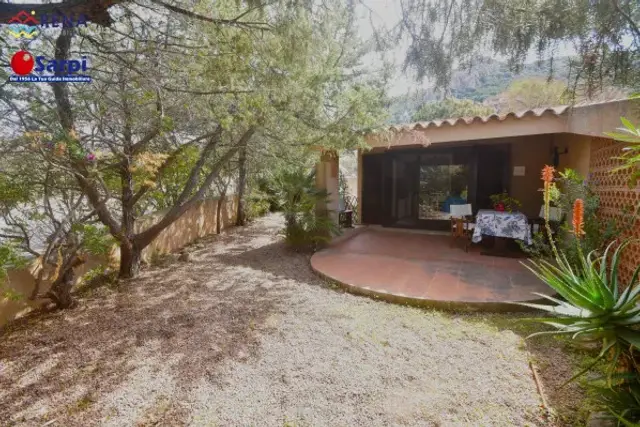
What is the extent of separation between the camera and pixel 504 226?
691 centimetres

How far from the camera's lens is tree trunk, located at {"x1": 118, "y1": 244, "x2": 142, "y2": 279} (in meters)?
6.12

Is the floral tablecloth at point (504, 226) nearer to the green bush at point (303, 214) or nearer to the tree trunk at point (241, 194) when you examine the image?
the green bush at point (303, 214)

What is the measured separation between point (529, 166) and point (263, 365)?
9.38 metres

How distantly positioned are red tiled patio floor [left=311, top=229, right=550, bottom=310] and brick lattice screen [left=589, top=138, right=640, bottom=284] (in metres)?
1.16

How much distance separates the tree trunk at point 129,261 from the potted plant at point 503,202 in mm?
8459

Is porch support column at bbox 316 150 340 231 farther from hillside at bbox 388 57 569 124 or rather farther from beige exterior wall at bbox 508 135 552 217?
beige exterior wall at bbox 508 135 552 217

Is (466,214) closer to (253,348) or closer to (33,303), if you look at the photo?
(253,348)

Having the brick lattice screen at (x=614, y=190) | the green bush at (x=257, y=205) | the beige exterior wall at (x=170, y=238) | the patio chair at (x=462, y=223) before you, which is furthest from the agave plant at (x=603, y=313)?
the green bush at (x=257, y=205)

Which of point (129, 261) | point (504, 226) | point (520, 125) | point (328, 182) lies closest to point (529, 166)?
point (504, 226)

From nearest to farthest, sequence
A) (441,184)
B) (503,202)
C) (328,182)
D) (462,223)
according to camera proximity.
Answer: (503,202) < (462,223) < (328,182) < (441,184)

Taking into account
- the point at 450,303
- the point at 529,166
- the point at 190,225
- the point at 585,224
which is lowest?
the point at 450,303

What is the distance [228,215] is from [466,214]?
28.3ft

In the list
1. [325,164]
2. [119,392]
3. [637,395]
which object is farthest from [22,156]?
[637,395]

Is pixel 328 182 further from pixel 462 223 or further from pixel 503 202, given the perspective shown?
pixel 503 202
